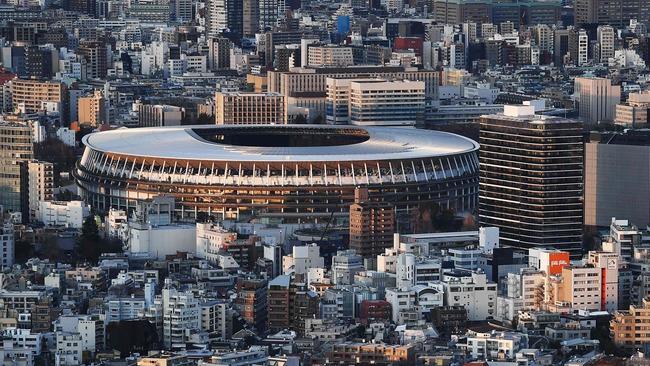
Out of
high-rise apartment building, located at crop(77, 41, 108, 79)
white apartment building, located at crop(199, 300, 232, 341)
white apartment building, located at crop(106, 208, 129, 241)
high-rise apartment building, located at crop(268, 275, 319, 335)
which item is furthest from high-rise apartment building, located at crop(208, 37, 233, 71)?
white apartment building, located at crop(199, 300, 232, 341)

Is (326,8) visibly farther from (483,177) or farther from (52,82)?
(483,177)

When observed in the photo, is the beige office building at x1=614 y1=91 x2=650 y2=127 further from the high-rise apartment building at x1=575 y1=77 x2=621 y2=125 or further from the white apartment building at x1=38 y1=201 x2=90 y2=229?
the white apartment building at x1=38 y1=201 x2=90 y2=229

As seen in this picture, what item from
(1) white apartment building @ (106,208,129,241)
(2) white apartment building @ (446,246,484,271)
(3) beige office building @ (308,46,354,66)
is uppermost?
(3) beige office building @ (308,46,354,66)

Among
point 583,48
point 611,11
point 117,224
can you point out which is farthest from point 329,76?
point 611,11

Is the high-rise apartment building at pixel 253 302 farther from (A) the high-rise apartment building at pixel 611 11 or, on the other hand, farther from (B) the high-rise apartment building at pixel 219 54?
(A) the high-rise apartment building at pixel 611 11

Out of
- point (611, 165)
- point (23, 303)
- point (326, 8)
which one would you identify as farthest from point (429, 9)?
point (23, 303)
